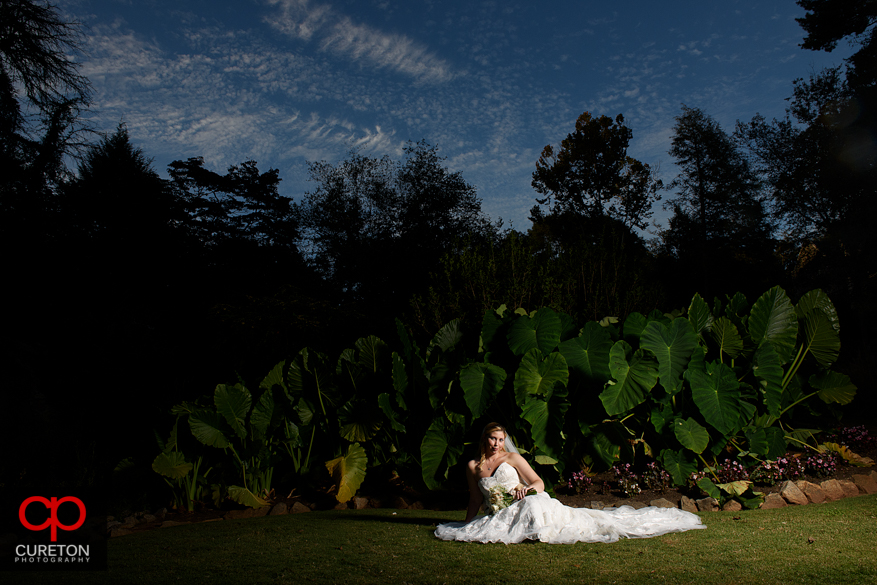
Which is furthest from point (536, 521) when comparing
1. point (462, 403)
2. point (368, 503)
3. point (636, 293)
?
point (636, 293)

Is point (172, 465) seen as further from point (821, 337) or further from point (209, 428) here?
point (821, 337)

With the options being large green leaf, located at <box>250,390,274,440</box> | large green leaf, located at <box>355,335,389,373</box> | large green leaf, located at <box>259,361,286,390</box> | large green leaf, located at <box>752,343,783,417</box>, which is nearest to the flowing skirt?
large green leaf, located at <box>752,343,783,417</box>

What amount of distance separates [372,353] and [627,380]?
9.08 feet

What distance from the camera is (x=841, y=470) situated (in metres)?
5.14

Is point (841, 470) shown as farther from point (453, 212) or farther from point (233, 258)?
point (233, 258)

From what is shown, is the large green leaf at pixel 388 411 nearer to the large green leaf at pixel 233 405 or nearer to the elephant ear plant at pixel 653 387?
the elephant ear plant at pixel 653 387

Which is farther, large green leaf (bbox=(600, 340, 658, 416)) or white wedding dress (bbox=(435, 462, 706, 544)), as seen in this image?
large green leaf (bbox=(600, 340, 658, 416))

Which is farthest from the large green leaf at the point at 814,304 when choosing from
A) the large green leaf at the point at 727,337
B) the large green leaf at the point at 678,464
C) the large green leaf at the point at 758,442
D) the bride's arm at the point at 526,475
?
the bride's arm at the point at 526,475

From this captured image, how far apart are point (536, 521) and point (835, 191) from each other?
18.1 metres

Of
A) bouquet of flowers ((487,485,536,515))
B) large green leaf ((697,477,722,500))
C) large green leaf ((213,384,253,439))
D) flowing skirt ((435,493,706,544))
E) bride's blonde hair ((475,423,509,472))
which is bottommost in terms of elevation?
large green leaf ((697,477,722,500))

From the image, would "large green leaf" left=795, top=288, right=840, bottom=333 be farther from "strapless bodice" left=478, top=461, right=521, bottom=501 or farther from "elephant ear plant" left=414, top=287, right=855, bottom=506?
"strapless bodice" left=478, top=461, right=521, bottom=501

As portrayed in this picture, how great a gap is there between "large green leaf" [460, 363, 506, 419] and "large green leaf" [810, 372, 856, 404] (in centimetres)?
329

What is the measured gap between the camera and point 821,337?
527cm

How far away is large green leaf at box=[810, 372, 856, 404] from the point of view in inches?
207
